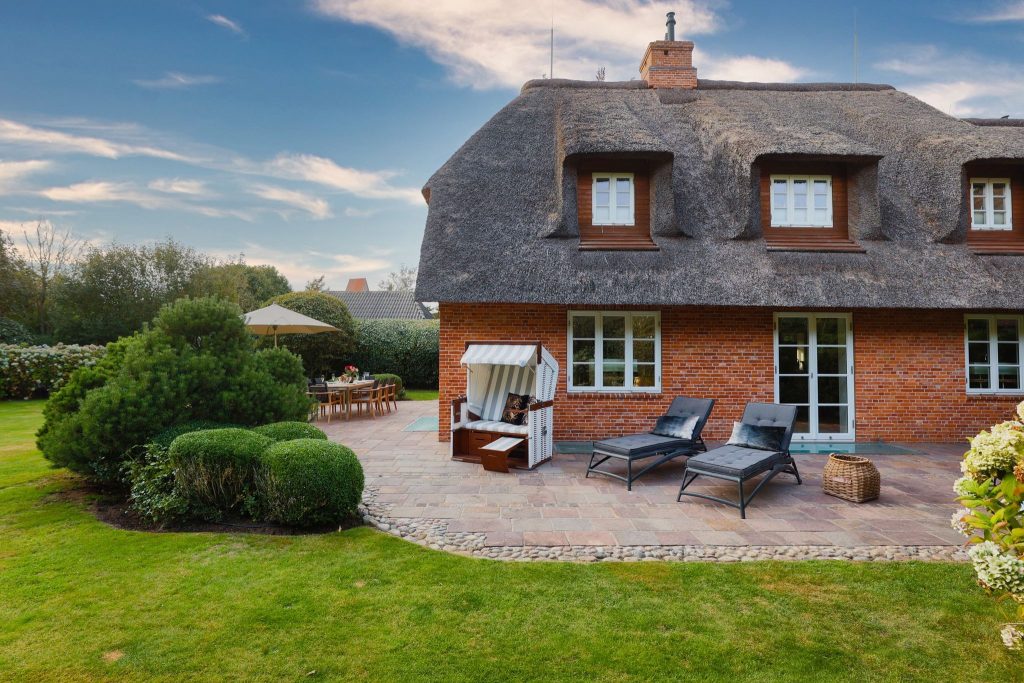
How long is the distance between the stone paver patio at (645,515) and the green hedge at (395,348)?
11976 mm

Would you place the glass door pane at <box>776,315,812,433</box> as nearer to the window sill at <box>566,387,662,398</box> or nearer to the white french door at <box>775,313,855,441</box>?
the white french door at <box>775,313,855,441</box>

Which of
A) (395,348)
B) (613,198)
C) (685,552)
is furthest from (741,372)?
(395,348)

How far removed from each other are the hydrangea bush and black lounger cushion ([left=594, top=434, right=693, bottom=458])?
3707mm

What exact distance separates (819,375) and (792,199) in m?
3.42

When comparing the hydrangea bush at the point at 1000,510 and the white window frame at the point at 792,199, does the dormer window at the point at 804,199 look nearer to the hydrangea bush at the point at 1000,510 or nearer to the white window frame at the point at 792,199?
the white window frame at the point at 792,199

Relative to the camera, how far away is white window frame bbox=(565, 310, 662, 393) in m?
8.91

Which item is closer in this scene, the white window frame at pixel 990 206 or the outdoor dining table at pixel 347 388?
the white window frame at pixel 990 206

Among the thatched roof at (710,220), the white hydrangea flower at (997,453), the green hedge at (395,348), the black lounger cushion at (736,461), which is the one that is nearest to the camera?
the white hydrangea flower at (997,453)

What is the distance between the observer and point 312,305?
57.7ft

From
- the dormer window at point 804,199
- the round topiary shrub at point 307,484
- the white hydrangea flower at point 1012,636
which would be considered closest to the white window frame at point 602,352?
the dormer window at point 804,199

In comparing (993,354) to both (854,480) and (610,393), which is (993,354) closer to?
(854,480)

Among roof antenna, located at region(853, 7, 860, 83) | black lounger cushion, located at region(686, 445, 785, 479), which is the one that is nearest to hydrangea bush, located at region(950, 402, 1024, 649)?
black lounger cushion, located at region(686, 445, 785, 479)

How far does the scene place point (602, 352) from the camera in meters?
8.98

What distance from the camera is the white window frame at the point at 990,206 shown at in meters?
9.21
